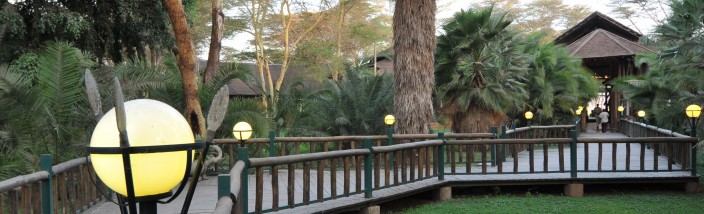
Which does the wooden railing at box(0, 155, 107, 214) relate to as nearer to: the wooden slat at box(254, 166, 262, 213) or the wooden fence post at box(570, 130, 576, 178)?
the wooden slat at box(254, 166, 262, 213)

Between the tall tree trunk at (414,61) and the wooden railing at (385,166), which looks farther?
the tall tree trunk at (414,61)

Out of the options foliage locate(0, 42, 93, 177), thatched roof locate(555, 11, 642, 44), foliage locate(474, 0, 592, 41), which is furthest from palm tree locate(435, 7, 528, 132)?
foliage locate(474, 0, 592, 41)

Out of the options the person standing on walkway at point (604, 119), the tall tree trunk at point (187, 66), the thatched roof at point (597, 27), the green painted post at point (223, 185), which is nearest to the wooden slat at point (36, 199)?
the green painted post at point (223, 185)

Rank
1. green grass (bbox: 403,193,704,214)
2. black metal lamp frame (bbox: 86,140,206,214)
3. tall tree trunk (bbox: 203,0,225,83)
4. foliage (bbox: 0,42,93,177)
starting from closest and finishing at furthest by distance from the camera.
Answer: black metal lamp frame (bbox: 86,140,206,214), foliage (bbox: 0,42,93,177), green grass (bbox: 403,193,704,214), tall tree trunk (bbox: 203,0,225,83)

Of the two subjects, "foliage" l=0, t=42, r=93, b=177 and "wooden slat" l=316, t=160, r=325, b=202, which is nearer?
"wooden slat" l=316, t=160, r=325, b=202

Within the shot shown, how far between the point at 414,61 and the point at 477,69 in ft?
17.2

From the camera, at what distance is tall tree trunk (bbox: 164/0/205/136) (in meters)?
12.7

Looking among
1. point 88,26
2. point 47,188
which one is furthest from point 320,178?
point 88,26

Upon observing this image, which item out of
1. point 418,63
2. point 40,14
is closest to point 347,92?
point 418,63

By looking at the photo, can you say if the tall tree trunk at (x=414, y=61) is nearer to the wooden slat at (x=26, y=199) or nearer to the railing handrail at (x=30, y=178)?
the railing handrail at (x=30, y=178)

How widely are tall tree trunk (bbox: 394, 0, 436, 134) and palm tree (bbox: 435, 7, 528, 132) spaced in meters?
4.19

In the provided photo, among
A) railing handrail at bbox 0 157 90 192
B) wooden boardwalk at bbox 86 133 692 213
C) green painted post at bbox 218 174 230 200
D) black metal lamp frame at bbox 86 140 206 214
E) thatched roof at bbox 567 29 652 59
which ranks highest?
thatched roof at bbox 567 29 652 59

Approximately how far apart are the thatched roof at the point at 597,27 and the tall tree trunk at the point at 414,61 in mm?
25950

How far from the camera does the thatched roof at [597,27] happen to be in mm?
38281
